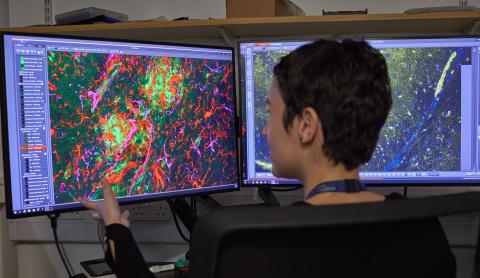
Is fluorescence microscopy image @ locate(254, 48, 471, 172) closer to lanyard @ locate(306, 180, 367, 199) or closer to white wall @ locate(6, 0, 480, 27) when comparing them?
white wall @ locate(6, 0, 480, 27)

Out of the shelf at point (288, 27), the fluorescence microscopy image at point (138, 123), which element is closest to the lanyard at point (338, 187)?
the fluorescence microscopy image at point (138, 123)

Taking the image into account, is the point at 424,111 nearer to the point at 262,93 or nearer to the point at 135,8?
the point at 262,93

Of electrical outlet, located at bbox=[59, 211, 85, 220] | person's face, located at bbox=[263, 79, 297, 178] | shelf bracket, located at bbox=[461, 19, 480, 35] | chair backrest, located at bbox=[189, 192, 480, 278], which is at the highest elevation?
shelf bracket, located at bbox=[461, 19, 480, 35]

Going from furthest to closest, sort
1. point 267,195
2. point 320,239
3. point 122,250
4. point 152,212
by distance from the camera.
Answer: point 152,212 < point 267,195 < point 122,250 < point 320,239

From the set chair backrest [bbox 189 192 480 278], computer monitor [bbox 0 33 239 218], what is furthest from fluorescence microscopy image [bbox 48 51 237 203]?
chair backrest [bbox 189 192 480 278]

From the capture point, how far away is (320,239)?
2.07 feet

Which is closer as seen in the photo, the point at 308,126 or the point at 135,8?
the point at 308,126

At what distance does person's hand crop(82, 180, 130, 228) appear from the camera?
106 cm

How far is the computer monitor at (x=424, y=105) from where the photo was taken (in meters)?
1.40

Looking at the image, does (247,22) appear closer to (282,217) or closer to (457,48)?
(457,48)

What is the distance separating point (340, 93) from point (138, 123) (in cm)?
64

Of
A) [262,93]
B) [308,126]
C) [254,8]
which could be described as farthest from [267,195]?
[308,126]

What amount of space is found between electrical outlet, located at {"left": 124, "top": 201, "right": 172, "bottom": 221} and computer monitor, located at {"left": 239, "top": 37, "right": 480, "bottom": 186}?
1.52 feet

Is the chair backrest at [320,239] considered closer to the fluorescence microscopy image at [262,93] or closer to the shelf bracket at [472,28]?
the fluorescence microscopy image at [262,93]
